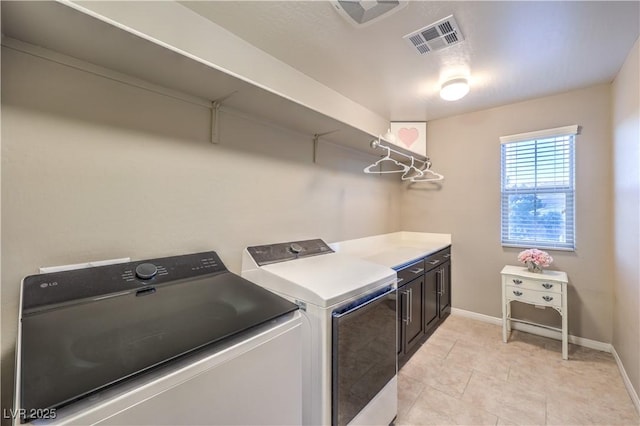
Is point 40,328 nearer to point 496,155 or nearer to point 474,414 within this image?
point 474,414

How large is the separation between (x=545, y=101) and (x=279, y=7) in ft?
9.63

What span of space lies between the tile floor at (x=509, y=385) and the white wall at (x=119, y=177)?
1558 millimetres

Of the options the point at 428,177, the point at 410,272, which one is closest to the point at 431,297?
the point at 410,272

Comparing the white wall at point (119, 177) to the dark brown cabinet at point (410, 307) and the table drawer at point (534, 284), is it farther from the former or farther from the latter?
the table drawer at point (534, 284)

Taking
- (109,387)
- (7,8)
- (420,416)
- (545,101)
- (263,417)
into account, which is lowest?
(420,416)

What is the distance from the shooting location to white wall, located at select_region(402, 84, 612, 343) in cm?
256

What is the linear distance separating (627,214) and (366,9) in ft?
8.16

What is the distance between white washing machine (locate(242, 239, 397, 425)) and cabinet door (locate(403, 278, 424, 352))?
65 cm

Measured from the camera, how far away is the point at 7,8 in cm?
88

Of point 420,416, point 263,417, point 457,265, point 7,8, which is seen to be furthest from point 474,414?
point 7,8

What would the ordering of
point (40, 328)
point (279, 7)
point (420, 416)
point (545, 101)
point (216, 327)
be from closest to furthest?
point (40, 328), point (216, 327), point (279, 7), point (420, 416), point (545, 101)

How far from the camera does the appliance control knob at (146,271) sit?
1245 millimetres

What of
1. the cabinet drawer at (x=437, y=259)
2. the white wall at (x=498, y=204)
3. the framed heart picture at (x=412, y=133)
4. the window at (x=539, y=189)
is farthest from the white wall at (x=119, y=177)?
the window at (x=539, y=189)

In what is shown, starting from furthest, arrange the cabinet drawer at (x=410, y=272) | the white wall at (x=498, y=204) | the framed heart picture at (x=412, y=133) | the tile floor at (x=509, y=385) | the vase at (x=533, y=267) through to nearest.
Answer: the framed heart picture at (x=412, y=133), the vase at (x=533, y=267), the white wall at (x=498, y=204), the cabinet drawer at (x=410, y=272), the tile floor at (x=509, y=385)
